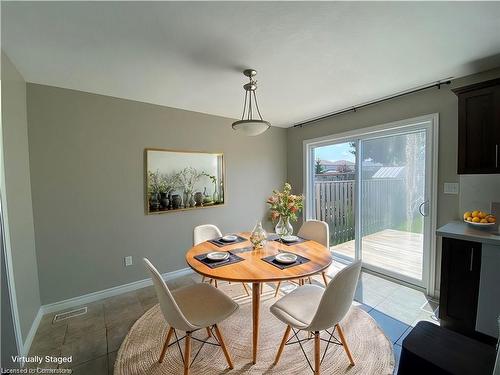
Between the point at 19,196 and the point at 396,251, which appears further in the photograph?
the point at 396,251

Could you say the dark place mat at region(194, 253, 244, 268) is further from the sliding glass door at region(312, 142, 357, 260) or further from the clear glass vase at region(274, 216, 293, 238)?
the sliding glass door at region(312, 142, 357, 260)

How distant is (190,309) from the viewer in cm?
159

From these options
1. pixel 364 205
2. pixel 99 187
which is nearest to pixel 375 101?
pixel 364 205

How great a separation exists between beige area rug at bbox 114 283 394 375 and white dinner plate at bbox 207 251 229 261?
0.71m

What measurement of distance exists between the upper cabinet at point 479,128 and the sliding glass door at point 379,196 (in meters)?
0.43

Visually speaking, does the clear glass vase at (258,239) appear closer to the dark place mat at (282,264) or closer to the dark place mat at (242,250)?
the dark place mat at (242,250)

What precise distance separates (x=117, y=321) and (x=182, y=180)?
173cm

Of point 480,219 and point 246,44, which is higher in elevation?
point 246,44

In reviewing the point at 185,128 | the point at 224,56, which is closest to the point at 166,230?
the point at 185,128

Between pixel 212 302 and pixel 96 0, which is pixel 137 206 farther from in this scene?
pixel 96 0

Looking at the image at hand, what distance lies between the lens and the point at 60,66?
194 centimetres

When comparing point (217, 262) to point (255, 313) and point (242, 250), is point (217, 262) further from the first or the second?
point (255, 313)

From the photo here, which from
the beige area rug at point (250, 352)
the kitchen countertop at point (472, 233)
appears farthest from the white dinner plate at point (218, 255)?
the kitchen countertop at point (472, 233)

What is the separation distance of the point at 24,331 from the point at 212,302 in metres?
1.58
